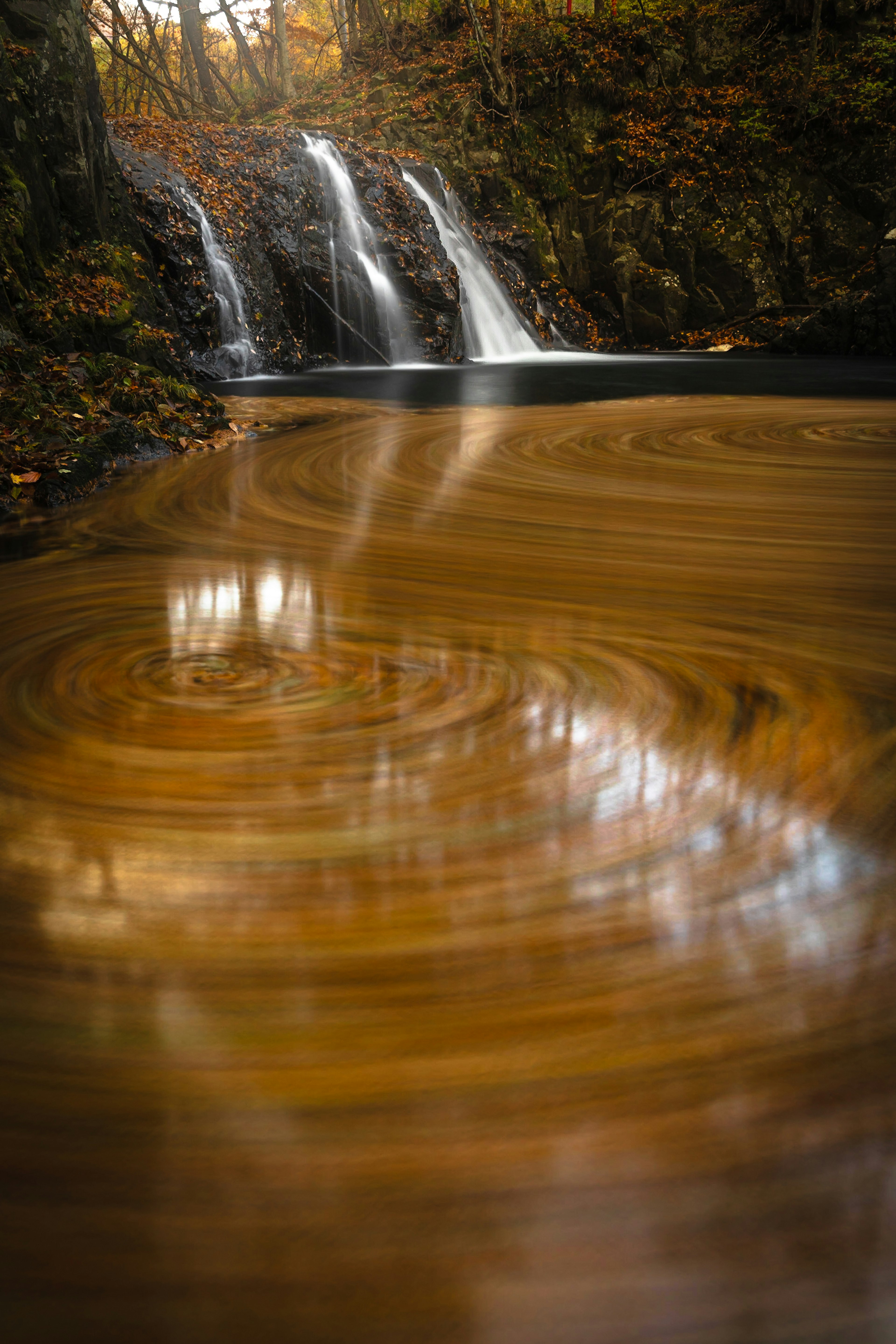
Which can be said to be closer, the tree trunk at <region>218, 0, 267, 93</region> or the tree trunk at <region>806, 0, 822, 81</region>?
the tree trunk at <region>806, 0, 822, 81</region>

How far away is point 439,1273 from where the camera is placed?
43 cm

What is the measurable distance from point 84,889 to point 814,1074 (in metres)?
0.54

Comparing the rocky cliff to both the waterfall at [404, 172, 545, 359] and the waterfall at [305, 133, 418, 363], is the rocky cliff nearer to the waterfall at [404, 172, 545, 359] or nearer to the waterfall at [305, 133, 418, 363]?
the waterfall at [404, 172, 545, 359]

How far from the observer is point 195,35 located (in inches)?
557

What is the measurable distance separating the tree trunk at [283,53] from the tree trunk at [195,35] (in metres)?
1.86

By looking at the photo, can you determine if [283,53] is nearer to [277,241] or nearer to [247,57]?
[247,57]

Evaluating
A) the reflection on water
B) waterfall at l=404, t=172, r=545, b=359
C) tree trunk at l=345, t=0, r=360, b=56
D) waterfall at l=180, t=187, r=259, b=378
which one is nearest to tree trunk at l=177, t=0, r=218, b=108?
tree trunk at l=345, t=0, r=360, b=56

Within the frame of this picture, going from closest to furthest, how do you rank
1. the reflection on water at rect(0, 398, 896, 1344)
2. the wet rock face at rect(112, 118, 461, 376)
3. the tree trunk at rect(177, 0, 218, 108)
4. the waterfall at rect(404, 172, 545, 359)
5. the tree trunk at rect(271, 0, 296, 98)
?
the reflection on water at rect(0, 398, 896, 1344) < the wet rock face at rect(112, 118, 461, 376) < the waterfall at rect(404, 172, 545, 359) < the tree trunk at rect(177, 0, 218, 108) < the tree trunk at rect(271, 0, 296, 98)

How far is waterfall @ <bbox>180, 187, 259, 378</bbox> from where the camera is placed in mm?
7000

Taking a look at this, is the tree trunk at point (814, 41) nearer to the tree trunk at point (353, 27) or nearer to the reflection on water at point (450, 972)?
the tree trunk at point (353, 27)

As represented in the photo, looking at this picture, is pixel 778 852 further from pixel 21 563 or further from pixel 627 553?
pixel 21 563

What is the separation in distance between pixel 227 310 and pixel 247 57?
13.4 metres

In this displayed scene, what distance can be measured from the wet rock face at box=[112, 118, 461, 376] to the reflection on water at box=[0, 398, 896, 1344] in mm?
6034

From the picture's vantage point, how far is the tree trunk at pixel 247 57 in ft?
52.7
